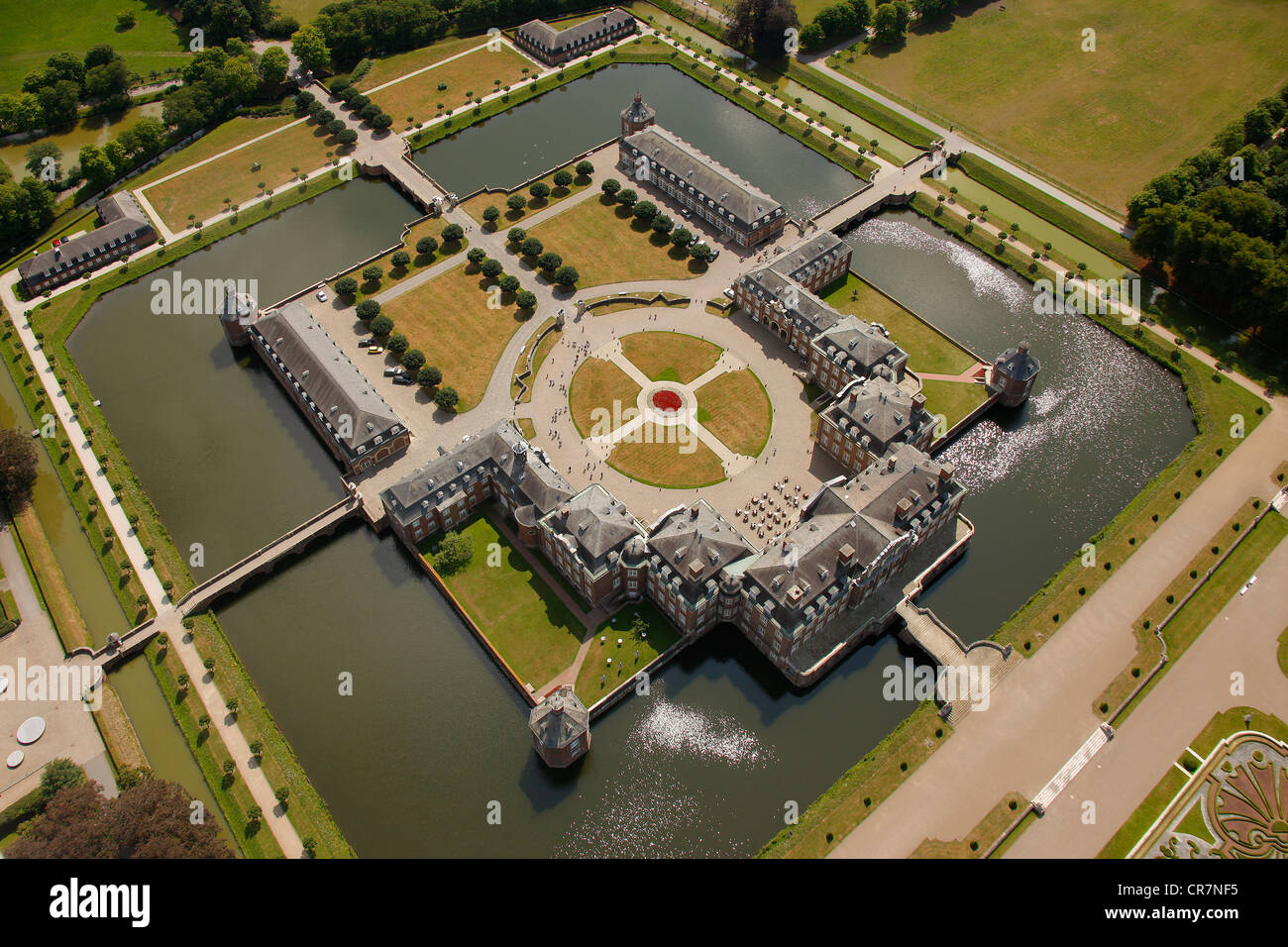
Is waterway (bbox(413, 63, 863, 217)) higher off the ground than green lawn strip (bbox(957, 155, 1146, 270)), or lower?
higher

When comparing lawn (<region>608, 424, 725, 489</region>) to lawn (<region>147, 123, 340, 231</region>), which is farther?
lawn (<region>147, 123, 340, 231</region>)

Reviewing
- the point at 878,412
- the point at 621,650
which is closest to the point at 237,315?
the point at 621,650

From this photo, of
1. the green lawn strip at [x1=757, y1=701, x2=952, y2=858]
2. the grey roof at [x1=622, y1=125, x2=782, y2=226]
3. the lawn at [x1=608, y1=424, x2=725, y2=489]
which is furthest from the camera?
the grey roof at [x1=622, y1=125, x2=782, y2=226]

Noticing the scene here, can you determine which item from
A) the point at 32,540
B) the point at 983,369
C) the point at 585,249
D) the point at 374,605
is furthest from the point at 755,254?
the point at 32,540

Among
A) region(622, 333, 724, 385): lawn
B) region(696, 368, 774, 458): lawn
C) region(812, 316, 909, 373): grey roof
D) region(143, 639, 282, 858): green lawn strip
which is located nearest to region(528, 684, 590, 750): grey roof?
region(143, 639, 282, 858): green lawn strip

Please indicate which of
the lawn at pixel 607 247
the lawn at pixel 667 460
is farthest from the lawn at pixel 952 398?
the lawn at pixel 607 247

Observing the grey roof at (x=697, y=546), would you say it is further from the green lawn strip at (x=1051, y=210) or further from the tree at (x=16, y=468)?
the green lawn strip at (x=1051, y=210)

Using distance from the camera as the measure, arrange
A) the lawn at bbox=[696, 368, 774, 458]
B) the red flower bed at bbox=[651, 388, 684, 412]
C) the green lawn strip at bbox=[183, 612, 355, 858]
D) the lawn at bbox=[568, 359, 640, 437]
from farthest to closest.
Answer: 1. the red flower bed at bbox=[651, 388, 684, 412]
2. the lawn at bbox=[568, 359, 640, 437]
3. the lawn at bbox=[696, 368, 774, 458]
4. the green lawn strip at bbox=[183, 612, 355, 858]

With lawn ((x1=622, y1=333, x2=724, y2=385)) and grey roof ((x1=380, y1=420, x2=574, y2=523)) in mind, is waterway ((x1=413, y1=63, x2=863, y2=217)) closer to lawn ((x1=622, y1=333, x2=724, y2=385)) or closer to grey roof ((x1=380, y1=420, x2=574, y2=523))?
lawn ((x1=622, y1=333, x2=724, y2=385))
